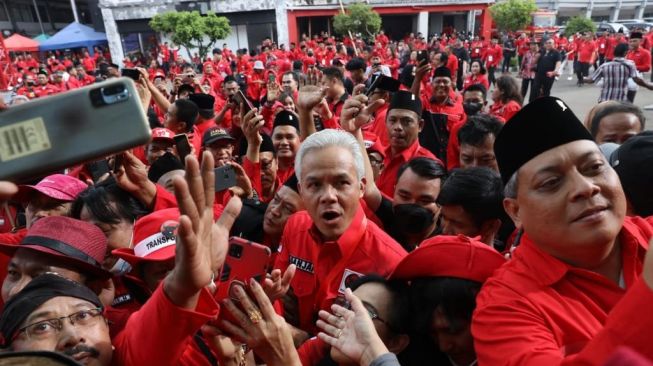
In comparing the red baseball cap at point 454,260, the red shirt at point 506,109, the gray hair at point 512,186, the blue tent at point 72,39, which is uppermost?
the gray hair at point 512,186

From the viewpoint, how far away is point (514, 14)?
2656 cm

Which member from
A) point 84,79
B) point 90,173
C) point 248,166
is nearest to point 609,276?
point 248,166

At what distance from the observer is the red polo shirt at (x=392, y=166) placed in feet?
12.8

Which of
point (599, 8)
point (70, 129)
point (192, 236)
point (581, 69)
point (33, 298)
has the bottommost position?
point (581, 69)

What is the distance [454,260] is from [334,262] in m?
0.66

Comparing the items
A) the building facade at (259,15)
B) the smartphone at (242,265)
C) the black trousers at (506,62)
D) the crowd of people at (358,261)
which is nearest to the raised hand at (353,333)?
the crowd of people at (358,261)

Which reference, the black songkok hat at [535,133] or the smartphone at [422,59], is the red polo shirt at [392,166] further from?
the black songkok hat at [535,133]

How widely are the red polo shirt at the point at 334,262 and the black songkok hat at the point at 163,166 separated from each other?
1693 mm

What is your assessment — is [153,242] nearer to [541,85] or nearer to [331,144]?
[331,144]

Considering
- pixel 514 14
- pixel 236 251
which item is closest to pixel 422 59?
pixel 236 251

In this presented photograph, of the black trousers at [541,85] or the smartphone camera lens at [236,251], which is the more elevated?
the smartphone camera lens at [236,251]

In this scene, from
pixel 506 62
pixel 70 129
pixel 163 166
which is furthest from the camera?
pixel 506 62

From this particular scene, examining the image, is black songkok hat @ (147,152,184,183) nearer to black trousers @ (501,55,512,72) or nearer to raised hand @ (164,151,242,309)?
raised hand @ (164,151,242,309)

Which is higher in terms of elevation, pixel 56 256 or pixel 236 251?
pixel 236 251
